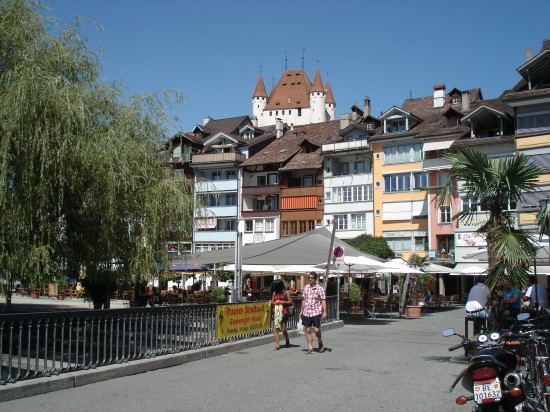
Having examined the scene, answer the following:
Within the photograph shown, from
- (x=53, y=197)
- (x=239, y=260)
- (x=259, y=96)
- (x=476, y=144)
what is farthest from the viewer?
(x=259, y=96)

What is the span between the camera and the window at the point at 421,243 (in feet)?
178

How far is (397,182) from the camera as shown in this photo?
185 ft

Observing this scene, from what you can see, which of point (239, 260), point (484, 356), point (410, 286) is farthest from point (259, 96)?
point (484, 356)

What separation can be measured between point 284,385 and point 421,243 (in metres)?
45.7

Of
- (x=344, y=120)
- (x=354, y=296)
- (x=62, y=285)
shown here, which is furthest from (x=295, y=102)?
(x=62, y=285)

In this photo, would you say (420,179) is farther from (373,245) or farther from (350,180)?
(373,245)

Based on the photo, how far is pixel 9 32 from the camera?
1438 cm

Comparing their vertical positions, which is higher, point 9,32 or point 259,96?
point 259,96

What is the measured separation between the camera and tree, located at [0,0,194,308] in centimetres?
1288

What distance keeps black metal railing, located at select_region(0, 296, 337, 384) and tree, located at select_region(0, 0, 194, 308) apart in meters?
2.21

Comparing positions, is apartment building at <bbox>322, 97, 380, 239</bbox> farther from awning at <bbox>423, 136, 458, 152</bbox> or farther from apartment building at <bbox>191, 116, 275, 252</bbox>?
apartment building at <bbox>191, 116, 275, 252</bbox>

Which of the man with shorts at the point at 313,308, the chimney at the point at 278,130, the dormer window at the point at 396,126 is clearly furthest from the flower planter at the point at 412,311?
the chimney at the point at 278,130

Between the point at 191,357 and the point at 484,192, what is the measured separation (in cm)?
676

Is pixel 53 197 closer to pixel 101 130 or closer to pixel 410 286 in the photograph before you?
pixel 101 130
